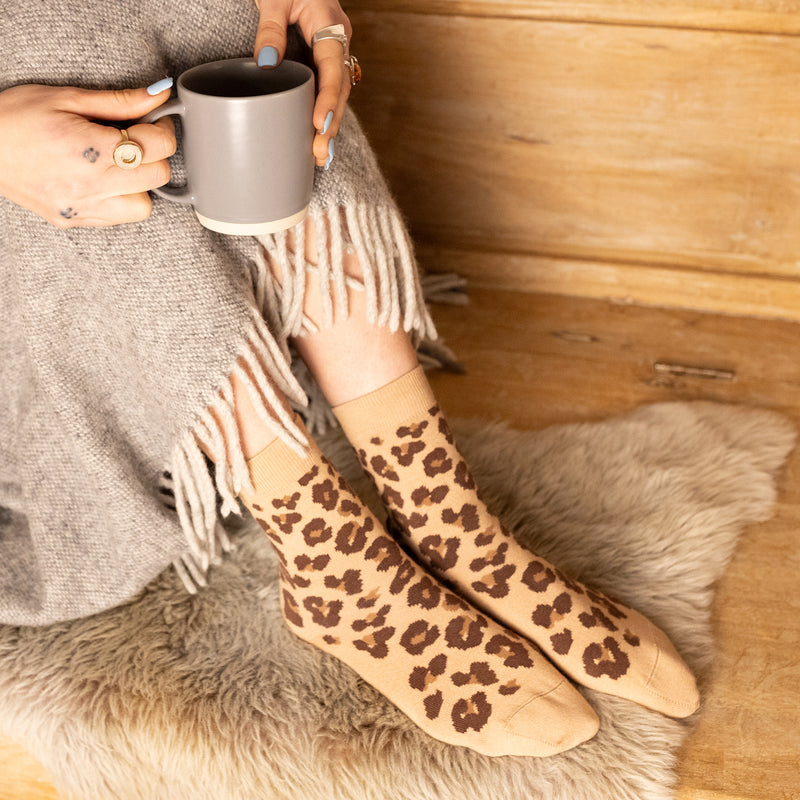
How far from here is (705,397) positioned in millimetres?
1113

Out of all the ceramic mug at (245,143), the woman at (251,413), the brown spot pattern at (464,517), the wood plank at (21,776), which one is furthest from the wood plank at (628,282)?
the wood plank at (21,776)

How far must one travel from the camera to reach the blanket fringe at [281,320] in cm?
68

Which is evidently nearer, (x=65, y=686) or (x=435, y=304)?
(x=65, y=686)

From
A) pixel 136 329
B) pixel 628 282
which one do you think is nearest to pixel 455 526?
pixel 136 329

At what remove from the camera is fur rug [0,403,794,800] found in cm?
71

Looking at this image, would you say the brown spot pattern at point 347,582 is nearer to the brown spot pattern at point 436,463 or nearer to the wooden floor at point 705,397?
the brown spot pattern at point 436,463

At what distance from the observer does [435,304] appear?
129 cm

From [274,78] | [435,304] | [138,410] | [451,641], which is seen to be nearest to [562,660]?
[451,641]

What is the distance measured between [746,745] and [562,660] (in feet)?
0.55

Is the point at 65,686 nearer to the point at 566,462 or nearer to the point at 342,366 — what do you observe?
the point at 342,366

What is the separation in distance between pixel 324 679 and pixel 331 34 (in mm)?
553

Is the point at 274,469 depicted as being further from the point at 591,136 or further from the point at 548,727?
the point at 591,136

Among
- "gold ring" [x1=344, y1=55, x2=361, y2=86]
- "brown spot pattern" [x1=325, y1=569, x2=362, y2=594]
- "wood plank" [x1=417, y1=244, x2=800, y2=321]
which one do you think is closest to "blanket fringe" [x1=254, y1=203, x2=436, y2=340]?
"gold ring" [x1=344, y1=55, x2=361, y2=86]

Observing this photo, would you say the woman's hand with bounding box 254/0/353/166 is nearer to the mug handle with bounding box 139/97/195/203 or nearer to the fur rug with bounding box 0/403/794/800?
the mug handle with bounding box 139/97/195/203
